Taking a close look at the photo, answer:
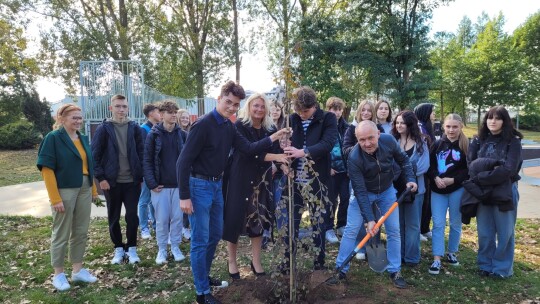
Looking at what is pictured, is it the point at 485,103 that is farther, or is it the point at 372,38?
the point at 485,103

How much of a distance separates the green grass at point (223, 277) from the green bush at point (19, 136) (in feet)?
64.8

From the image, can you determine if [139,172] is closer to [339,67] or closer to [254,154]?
[254,154]

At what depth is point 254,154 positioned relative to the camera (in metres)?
3.55

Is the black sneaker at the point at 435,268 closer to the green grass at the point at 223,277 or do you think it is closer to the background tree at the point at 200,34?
the green grass at the point at 223,277

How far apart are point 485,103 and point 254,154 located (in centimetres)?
2459

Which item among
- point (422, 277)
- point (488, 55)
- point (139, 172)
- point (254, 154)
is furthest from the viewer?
point (488, 55)

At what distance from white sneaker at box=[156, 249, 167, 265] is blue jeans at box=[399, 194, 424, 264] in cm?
290

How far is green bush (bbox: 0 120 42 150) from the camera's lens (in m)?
21.6

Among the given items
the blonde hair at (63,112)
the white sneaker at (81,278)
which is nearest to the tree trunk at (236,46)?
the blonde hair at (63,112)

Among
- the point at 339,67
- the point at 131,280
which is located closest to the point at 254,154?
the point at 131,280

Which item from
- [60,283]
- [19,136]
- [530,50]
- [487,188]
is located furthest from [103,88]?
[530,50]

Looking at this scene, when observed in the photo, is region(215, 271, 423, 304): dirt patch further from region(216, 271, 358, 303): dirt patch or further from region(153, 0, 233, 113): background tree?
region(153, 0, 233, 113): background tree

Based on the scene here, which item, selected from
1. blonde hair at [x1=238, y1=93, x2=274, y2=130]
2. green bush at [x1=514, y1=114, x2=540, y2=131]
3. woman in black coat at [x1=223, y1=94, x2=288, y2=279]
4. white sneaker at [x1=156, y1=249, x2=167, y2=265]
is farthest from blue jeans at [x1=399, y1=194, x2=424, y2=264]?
green bush at [x1=514, y1=114, x2=540, y2=131]

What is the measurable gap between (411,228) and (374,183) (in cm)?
94
